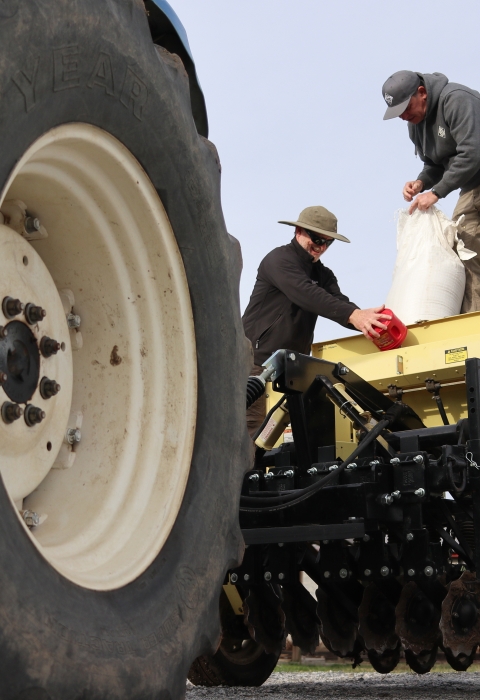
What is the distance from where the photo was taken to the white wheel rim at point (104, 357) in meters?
1.92

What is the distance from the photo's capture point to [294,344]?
4.96m

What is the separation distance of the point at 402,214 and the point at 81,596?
3306 mm

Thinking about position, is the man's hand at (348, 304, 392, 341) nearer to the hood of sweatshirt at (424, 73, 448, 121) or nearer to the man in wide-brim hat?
the man in wide-brim hat

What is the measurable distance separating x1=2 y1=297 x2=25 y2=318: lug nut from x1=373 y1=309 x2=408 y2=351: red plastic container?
8.10 ft

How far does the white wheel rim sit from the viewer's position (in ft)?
6.28

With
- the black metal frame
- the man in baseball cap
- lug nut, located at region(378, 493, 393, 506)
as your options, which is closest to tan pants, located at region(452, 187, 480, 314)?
the man in baseball cap

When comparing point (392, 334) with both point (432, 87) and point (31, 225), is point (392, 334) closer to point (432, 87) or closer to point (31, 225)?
point (432, 87)

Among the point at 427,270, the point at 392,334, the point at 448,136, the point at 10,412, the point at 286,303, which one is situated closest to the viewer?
the point at 10,412

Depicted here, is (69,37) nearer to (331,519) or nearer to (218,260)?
(218,260)

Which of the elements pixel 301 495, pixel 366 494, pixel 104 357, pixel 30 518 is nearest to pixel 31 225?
pixel 104 357

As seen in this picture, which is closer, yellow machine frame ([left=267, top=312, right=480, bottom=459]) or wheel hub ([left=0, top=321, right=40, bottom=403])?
wheel hub ([left=0, top=321, right=40, bottom=403])

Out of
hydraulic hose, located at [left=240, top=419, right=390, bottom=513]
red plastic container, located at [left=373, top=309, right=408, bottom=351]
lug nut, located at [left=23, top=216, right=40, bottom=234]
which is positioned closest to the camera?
lug nut, located at [left=23, top=216, right=40, bottom=234]

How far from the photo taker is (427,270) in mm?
4324

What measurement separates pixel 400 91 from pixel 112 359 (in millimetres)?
3084
